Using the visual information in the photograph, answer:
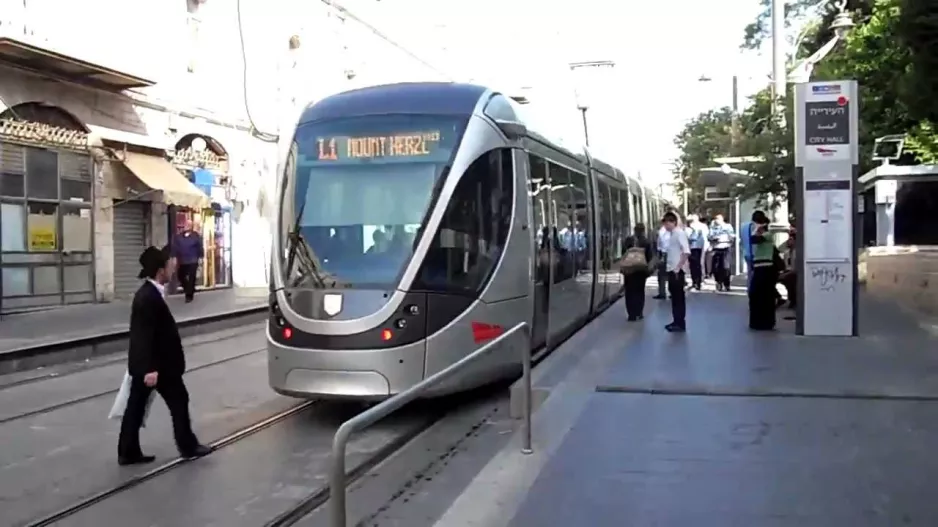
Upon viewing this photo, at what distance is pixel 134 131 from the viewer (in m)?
23.7

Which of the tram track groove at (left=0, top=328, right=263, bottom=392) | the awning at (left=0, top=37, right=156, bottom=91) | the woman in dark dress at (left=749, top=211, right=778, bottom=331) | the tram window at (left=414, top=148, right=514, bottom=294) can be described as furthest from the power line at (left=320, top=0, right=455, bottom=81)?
the tram window at (left=414, top=148, right=514, bottom=294)

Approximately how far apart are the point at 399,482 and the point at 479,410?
2814 millimetres

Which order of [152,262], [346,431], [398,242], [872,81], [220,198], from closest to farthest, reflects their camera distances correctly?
[346,431] < [152,262] < [398,242] < [872,81] < [220,198]

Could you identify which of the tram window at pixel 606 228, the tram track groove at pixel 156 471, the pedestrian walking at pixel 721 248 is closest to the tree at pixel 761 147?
the pedestrian walking at pixel 721 248

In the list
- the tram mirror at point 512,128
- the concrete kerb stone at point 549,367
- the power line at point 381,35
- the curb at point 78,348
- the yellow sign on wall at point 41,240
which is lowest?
the curb at point 78,348

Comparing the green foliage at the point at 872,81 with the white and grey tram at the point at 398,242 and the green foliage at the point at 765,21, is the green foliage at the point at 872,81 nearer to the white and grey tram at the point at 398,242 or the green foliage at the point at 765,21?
the green foliage at the point at 765,21

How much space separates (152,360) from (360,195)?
102 inches

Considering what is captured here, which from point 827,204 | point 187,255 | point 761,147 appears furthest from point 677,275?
point 187,255

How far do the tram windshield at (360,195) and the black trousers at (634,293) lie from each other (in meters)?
7.55

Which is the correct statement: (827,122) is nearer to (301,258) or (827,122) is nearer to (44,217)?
(301,258)

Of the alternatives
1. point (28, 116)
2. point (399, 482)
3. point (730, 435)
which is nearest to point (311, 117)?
point (399, 482)

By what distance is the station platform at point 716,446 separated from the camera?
20.1ft

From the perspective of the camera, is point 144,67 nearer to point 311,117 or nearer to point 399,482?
point 311,117

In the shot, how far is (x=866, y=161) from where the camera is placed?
25.9 metres
